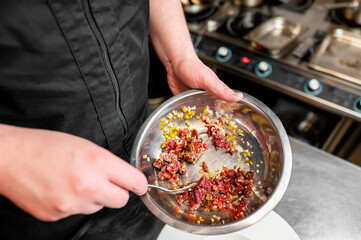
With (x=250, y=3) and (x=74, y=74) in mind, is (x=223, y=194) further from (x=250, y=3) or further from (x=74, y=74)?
(x=250, y=3)

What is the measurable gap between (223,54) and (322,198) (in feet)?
3.64

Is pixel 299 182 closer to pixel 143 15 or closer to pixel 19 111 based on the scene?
pixel 143 15

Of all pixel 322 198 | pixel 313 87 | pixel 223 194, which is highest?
pixel 223 194

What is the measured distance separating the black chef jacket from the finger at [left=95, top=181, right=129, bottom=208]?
1.14 ft

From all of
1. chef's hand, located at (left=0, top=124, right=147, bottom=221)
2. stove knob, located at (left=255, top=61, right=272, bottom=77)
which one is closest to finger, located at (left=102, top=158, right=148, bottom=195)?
chef's hand, located at (left=0, top=124, right=147, bottom=221)

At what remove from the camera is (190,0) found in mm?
2090

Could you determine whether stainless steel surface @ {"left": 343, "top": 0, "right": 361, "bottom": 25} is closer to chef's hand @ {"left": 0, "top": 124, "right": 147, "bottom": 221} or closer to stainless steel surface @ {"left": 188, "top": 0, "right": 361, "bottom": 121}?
stainless steel surface @ {"left": 188, "top": 0, "right": 361, "bottom": 121}

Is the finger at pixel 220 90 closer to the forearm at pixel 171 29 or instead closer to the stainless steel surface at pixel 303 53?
the forearm at pixel 171 29

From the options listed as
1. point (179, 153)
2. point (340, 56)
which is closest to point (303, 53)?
point (340, 56)

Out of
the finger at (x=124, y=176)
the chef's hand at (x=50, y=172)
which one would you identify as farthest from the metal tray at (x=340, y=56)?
the chef's hand at (x=50, y=172)

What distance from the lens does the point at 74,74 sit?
823mm

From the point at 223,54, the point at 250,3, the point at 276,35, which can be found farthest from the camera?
the point at 250,3

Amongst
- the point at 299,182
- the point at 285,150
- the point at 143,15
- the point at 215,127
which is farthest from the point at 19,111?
the point at 299,182

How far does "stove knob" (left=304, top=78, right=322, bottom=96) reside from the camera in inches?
64.4
